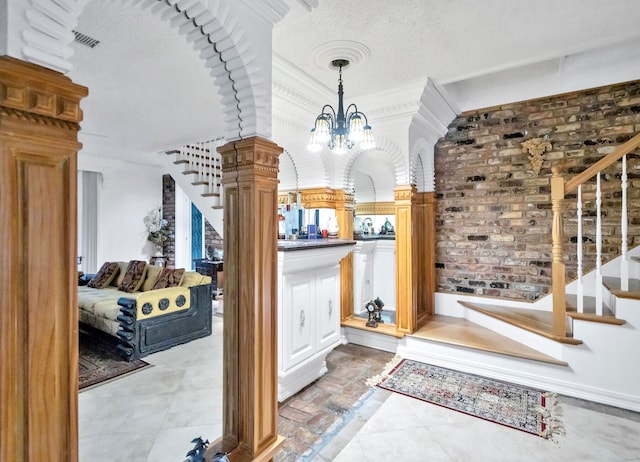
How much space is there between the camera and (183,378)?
9.16 ft

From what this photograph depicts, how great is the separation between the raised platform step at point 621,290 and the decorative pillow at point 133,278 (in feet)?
15.3

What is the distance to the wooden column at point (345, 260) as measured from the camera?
12.1 feet

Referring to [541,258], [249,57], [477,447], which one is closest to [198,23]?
[249,57]

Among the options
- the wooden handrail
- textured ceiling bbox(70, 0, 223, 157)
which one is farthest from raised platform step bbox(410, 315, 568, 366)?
textured ceiling bbox(70, 0, 223, 157)

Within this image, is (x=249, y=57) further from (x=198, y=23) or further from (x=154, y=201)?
(x=154, y=201)

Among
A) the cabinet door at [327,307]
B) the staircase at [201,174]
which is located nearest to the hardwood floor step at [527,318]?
the cabinet door at [327,307]

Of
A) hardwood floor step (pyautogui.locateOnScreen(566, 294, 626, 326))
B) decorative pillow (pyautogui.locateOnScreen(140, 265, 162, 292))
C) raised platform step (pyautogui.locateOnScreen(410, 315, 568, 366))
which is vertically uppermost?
decorative pillow (pyautogui.locateOnScreen(140, 265, 162, 292))

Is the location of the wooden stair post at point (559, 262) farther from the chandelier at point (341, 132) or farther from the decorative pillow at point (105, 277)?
the decorative pillow at point (105, 277)

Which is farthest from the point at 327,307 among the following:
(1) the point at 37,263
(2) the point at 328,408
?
(1) the point at 37,263

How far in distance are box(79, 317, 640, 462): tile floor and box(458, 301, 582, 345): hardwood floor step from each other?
1.51 ft

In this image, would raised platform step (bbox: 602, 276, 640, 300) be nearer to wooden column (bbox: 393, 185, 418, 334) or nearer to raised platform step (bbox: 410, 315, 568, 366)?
raised platform step (bbox: 410, 315, 568, 366)

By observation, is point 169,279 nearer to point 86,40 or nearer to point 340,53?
point 86,40

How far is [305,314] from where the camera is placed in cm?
254

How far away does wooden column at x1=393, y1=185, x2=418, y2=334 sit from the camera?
10.7 ft
